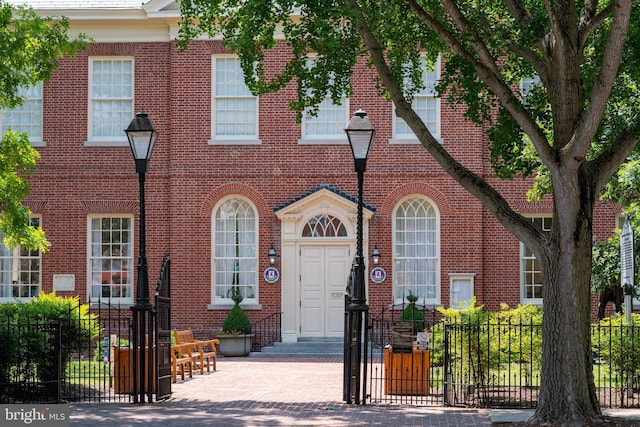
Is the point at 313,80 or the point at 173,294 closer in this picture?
the point at 313,80

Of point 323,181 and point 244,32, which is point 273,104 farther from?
point 244,32

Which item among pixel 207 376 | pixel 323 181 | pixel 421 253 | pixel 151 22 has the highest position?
pixel 151 22

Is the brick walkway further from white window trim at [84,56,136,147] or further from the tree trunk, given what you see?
white window trim at [84,56,136,147]

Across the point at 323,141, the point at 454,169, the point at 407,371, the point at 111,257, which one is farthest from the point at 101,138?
the point at 454,169

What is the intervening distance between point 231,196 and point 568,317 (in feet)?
50.3

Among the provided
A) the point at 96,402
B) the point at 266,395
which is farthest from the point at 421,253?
the point at 96,402

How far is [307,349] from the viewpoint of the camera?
88.4ft

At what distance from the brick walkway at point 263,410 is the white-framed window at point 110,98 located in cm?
947

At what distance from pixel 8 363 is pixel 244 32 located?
19.5 feet

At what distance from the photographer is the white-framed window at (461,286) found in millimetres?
27453

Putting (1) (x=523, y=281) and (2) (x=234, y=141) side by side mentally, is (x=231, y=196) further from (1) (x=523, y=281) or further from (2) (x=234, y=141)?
(1) (x=523, y=281)

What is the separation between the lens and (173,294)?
2780 centimetres

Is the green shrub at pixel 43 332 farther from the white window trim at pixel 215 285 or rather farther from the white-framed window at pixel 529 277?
the white-framed window at pixel 529 277

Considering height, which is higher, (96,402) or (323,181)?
(323,181)
